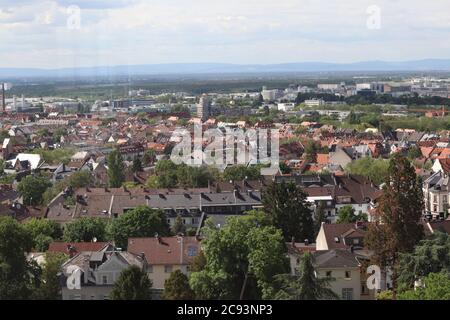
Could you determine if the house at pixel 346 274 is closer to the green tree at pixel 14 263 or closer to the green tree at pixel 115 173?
the green tree at pixel 14 263

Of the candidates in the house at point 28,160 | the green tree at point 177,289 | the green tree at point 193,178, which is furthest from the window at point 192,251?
the house at point 28,160

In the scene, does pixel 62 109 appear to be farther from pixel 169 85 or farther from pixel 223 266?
pixel 223 266

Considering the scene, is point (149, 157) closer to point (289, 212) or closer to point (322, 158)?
point (322, 158)

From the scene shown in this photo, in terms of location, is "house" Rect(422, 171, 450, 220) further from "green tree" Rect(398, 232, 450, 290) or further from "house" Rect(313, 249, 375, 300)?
"house" Rect(313, 249, 375, 300)

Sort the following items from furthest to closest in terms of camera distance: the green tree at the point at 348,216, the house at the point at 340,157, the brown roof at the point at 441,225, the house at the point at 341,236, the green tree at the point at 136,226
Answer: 1. the house at the point at 340,157
2. the green tree at the point at 348,216
3. the green tree at the point at 136,226
4. the brown roof at the point at 441,225
5. the house at the point at 341,236

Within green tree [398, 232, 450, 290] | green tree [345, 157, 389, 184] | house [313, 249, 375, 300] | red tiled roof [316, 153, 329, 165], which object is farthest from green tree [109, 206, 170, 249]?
red tiled roof [316, 153, 329, 165]

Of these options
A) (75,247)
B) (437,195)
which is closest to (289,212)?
(75,247)
